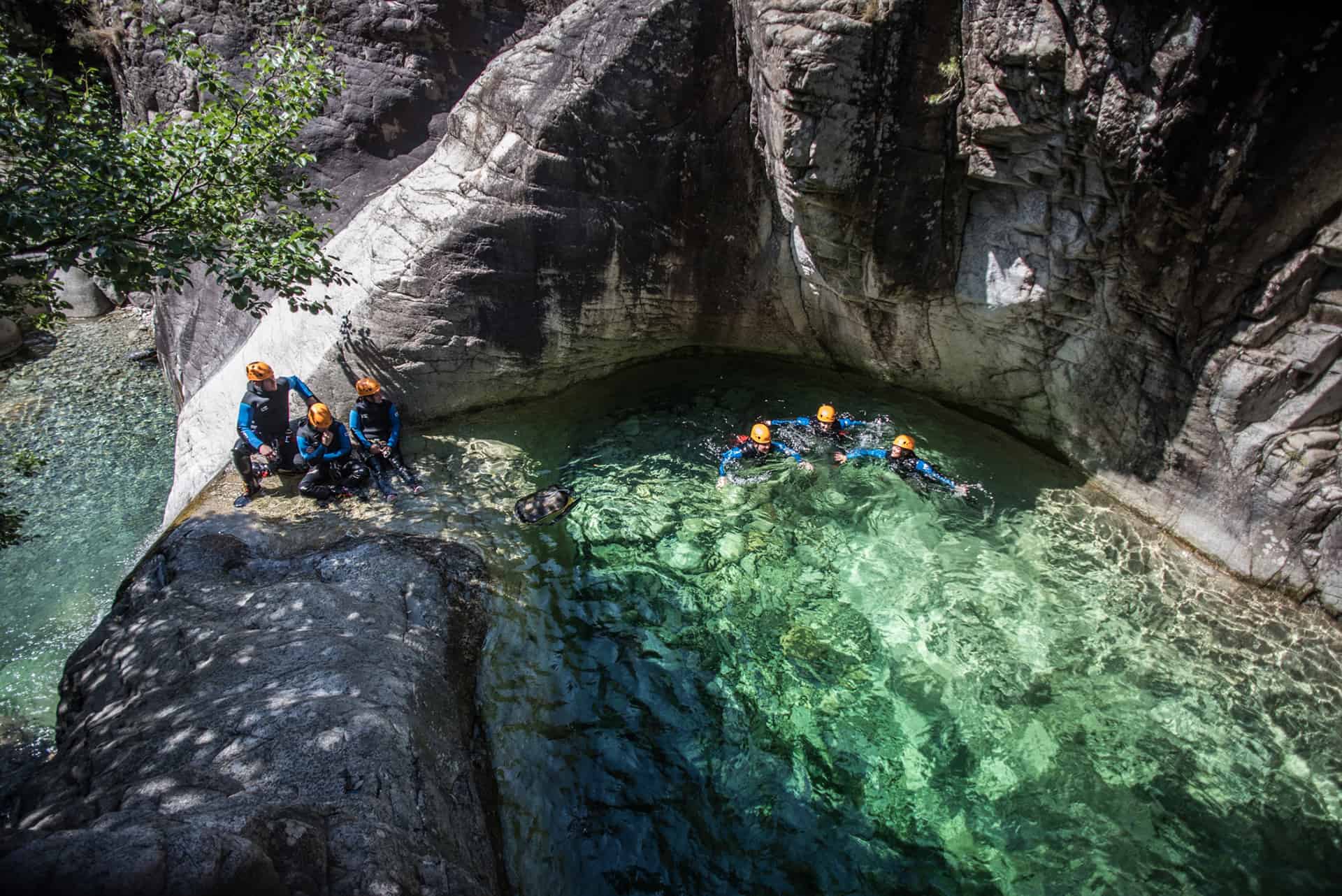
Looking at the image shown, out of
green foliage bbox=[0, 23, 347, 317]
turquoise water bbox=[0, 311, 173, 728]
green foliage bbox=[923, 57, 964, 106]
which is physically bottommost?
turquoise water bbox=[0, 311, 173, 728]

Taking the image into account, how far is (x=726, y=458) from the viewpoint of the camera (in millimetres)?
10141

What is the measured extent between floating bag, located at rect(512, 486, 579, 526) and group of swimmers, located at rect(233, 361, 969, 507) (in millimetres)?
1570

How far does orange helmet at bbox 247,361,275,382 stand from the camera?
935cm

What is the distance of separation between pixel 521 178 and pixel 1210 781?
10747 millimetres

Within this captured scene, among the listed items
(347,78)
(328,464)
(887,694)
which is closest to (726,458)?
(887,694)

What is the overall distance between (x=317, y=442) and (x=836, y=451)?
7734 mm

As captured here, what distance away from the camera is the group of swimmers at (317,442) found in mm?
9164

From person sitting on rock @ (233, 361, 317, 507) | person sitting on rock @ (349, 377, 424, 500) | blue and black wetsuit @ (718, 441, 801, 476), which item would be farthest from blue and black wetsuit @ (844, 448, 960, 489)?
person sitting on rock @ (233, 361, 317, 507)

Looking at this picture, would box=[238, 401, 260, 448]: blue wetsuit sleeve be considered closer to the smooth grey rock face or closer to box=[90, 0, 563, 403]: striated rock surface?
box=[90, 0, 563, 403]: striated rock surface

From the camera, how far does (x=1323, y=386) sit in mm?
6707

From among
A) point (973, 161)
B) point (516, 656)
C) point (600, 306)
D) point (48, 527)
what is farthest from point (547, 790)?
point (48, 527)

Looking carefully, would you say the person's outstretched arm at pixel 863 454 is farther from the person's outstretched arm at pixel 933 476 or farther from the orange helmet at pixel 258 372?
the orange helmet at pixel 258 372

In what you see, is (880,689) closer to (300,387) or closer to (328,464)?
(328,464)

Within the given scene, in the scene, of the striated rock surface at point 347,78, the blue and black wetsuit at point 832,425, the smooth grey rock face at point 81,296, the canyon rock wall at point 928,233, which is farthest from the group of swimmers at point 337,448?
the smooth grey rock face at point 81,296
